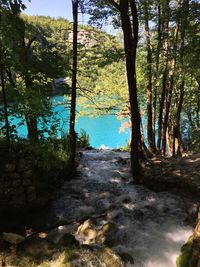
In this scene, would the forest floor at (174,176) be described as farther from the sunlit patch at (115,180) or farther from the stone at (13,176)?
the stone at (13,176)

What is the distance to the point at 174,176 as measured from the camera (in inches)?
265

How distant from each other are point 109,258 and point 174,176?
315 centimetres

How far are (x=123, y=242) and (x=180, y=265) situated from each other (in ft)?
3.87

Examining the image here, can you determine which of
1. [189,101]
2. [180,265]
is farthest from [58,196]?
[189,101]

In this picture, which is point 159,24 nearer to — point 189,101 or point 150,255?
point 189,101

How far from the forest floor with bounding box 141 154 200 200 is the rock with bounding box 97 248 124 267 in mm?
2650

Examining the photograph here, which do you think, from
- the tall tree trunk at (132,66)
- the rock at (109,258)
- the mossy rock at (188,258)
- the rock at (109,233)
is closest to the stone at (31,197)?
the rock at (109,233)

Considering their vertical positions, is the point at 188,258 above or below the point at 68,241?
above

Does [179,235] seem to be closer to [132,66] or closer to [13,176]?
[13,176]

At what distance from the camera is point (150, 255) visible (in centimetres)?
446

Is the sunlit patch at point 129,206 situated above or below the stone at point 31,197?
below

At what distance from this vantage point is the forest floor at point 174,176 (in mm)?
6328

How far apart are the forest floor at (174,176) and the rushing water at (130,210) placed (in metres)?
0.24

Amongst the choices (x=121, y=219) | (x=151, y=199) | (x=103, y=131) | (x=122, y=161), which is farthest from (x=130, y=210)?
(x=103, y=131)
